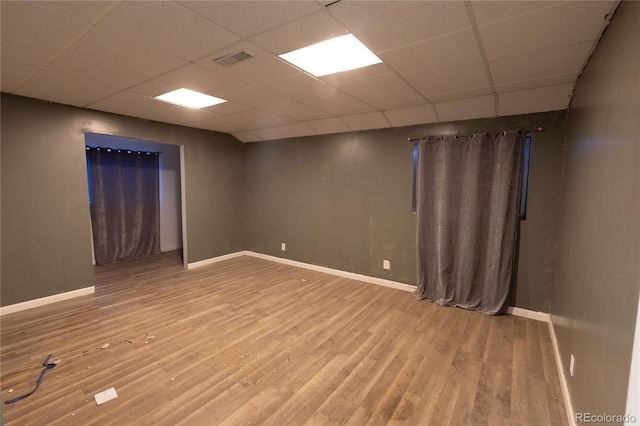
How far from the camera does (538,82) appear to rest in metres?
2.57

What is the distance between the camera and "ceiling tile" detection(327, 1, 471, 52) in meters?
1.50

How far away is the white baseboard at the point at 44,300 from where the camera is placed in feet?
10.8

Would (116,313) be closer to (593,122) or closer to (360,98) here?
(360,98)

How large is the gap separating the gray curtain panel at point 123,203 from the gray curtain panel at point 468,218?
539 centimetres

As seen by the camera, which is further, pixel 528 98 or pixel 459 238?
pixel 459 238

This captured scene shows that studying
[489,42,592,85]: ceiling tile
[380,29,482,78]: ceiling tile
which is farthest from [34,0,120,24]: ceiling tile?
[489,42,592,85]: ceiling tile

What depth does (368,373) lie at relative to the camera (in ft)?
7.61

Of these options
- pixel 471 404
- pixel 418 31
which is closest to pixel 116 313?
pixel 471 404

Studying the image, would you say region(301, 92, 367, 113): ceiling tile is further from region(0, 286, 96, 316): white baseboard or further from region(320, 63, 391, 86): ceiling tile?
region(0, 286, 96, 316): white baseboard

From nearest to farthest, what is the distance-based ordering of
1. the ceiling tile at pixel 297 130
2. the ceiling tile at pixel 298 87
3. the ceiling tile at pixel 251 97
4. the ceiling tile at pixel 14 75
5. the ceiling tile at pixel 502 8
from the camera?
the ceiling tile at pixel 502 8
the ceiling tile at pixel 14 75
the ceiling tile at pixel 298 87
the ceiling tile at pixel 251 97
the ceiling tile at pixel 297 130

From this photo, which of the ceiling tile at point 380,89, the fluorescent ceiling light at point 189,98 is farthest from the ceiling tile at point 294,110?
the ceiling tile at point 380,89

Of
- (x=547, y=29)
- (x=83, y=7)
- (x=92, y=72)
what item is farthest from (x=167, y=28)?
(x=547, y=29)

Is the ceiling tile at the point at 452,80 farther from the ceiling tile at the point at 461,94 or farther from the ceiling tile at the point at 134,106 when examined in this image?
the ceiling tile at the point at 134,106

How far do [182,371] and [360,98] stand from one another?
3.07 meters
